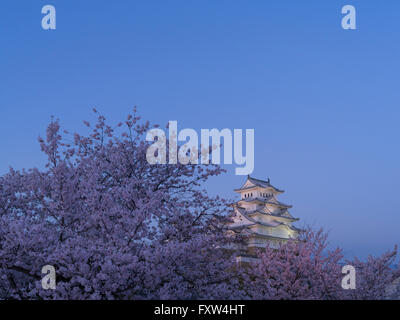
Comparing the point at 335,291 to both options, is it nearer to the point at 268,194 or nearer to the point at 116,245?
the point at 116,245

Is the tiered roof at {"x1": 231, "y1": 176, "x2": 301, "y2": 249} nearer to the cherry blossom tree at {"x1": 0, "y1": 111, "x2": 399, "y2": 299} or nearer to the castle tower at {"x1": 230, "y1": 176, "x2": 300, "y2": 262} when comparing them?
the castle tower at {"x1": 230, "y1": 176, "x2": 300, "y2": 262}

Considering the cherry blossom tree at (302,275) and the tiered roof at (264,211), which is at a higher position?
the tiered roof at (264,211)

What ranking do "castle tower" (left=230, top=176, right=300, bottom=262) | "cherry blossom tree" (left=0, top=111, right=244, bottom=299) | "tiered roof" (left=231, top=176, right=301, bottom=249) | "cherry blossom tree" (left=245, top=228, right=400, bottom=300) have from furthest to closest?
"tiered roof" (left=231, top=176, right=301, bottom=249) < "castle tower" (left=230, top=176, right=300, bottom=262) < "cherry blossom tree" (left=245, top=228, right=400, bottom=300) < "cherry blossom tree" (left=0, top=111, right=244, bottom=299)

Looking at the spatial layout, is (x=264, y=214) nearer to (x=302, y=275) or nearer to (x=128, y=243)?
(x=302, y=275)

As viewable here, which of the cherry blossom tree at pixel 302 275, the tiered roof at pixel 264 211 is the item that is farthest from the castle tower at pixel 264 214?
the cherry blossom tree at pixel 302 275

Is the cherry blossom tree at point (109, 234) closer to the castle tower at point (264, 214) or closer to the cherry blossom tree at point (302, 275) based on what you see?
the cherry blossom tree at point (302, 275)

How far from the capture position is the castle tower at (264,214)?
172 feet

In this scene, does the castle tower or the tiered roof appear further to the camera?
the tiered roof

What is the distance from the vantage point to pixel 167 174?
12484mm

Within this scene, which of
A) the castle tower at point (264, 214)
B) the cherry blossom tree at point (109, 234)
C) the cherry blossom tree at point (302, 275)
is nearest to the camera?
the cherry blossom tree at point (109, 234)

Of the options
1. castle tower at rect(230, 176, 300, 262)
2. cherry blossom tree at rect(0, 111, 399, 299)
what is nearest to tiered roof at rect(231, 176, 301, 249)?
castle tower at rect(230, 176, 300, 262)

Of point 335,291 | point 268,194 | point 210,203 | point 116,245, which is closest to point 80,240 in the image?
point 116,245

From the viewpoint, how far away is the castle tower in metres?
52.3
